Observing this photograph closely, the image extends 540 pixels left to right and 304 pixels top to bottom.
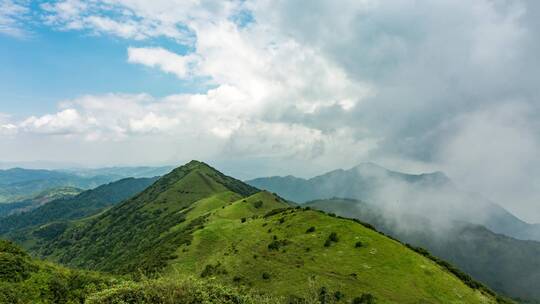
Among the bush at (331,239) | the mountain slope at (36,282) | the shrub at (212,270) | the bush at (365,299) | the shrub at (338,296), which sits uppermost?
the bush at (331,239)

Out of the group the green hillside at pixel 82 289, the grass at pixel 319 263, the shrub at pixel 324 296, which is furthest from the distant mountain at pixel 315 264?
the green hillside at pixel 82 289

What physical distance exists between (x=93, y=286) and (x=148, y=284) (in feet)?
53.1

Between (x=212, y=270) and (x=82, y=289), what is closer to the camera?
(x=82, y=289)

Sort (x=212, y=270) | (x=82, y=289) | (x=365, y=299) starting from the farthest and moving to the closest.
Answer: (x=212, y=270) → (x=365, y=299) → (x=82, y=289)

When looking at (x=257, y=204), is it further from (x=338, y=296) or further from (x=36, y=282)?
(x=36, y=282)

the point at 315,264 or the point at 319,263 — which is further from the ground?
the point at 319,263

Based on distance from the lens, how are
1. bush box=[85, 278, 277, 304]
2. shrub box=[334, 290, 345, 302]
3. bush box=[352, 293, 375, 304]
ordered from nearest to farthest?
1. bush box=[85, 278, 277, 304]
2. bush box=[352, 293, 375, 304]
3. shrub box=[334, 290, 345, 302]

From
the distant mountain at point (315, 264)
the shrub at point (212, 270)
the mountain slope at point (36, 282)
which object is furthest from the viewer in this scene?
the shrub at point (212, 270)

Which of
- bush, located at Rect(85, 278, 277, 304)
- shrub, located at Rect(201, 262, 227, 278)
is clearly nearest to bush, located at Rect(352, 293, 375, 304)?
shrub, located at Rect(201, 262, 227, 278)

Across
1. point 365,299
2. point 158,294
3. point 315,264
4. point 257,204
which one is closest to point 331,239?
point 315,264

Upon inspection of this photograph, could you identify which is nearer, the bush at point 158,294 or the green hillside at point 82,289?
the bush at point 158,294

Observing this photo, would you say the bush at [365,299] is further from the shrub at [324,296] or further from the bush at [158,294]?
the bush at [158,294]

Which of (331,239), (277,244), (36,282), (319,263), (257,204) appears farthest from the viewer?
(257,204)

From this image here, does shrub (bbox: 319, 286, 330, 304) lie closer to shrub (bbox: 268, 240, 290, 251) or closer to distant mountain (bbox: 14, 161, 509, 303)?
distant mountain (bbox: 14, 161, 509, 303)
